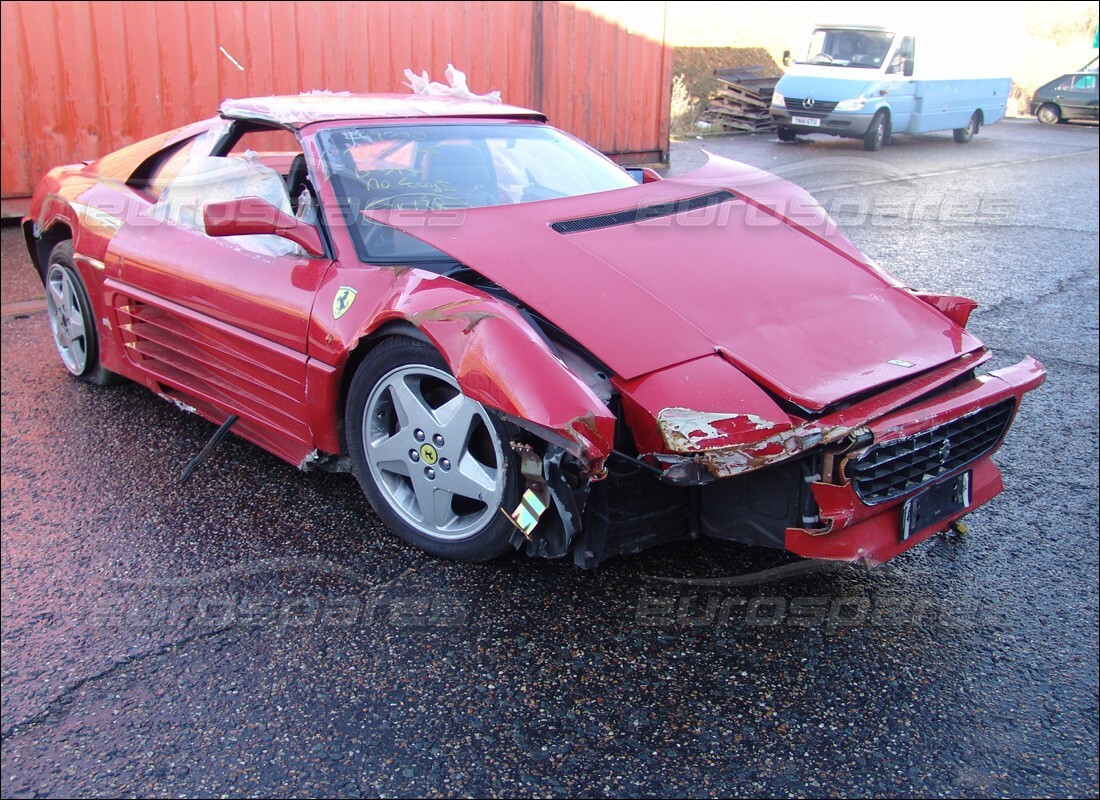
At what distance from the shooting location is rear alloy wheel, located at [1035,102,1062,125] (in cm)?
2086

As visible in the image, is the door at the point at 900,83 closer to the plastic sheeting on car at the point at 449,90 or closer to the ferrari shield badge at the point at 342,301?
the plastic sheeting on car at the point at 449,90

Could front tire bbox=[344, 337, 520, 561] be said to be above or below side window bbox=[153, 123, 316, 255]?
below

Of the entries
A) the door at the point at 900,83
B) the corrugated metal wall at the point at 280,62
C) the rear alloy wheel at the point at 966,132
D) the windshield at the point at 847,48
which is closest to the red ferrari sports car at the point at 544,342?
the corrugated metal wall at the point at 280,62

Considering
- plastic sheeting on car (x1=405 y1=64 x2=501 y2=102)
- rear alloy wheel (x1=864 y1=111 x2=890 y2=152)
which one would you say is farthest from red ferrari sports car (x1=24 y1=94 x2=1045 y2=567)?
rear alloy wheel (x1=864 y1=111 x2=890 y2=152)

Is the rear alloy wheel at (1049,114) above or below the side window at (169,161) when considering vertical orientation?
below

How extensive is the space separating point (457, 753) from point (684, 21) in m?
28.2

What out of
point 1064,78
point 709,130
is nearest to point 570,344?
point 709,130

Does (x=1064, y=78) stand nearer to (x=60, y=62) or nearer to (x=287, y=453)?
(x=60, y=62)

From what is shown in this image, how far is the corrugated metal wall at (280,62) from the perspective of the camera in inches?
329

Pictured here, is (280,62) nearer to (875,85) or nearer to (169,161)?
(169,161)

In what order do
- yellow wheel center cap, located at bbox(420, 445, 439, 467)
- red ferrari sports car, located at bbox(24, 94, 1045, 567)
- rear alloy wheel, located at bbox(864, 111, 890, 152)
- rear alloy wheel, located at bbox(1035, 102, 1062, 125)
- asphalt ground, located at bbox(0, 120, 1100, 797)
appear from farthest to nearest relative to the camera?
rear alloy wheel, located at bbox(1035, 102, 1062, 125)
rear alloy wheel, located at bbox(864, 111, 890, 152)
yellow wheel center cap, located at bbox(420, 445, 439, 467)
red ferrari sports car, located at bbox(24, 94, 1045, 567)
asphalt ground, located at bbox(0, 120, 1100, 797)

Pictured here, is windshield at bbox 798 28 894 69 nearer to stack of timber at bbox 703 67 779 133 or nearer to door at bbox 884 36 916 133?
door at bbox 884 36 916 133

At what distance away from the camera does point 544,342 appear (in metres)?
2.58

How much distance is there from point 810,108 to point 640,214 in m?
12.7
